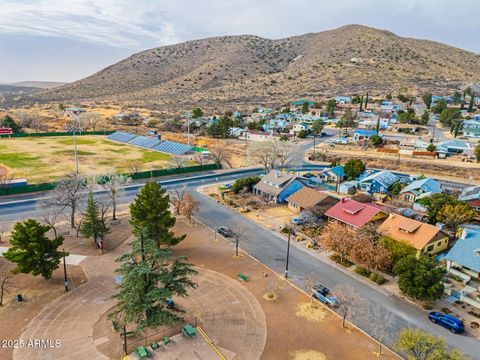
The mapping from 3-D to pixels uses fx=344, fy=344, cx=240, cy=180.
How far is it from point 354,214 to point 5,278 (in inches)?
1657

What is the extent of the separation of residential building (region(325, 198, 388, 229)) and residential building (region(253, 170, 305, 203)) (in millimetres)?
11377

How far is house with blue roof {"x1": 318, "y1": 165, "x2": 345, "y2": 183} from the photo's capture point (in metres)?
74.3

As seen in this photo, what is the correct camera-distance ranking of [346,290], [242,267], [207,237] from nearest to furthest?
1. [346,290]
2. [242,267]
3. [207,237]

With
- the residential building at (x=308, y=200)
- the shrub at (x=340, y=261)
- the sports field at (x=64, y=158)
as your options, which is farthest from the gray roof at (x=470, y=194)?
the sports field at (x=64, y=158)

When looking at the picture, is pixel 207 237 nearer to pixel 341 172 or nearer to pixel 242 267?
pixel 242 267

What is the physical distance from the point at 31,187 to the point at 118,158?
2999 centimetres

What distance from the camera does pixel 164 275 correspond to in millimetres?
27391

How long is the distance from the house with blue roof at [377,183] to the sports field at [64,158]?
47.1 meters

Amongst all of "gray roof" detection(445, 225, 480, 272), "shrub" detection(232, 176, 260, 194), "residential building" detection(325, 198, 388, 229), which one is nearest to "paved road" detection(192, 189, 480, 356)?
"residential building" detection(325, 198, 388, 229)

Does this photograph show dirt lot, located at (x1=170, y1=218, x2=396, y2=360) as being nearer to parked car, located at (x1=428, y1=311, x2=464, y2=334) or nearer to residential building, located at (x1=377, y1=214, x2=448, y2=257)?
parked car, located at (x1=428, y1=311, x2=464, y2=334)

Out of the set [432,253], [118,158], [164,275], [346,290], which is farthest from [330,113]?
[164,275]

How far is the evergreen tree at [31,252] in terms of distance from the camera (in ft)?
111

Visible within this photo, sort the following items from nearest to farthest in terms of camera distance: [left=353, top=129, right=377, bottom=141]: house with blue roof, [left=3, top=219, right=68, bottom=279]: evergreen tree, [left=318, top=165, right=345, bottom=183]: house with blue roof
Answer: [left=3, top=219, right=68, bottom=279]: evergreen tree
[left=318, top=165, right=345, bottom=183]: house with blue roof
[left=353, top=129, right=377, bottom=141]: house with blue roof

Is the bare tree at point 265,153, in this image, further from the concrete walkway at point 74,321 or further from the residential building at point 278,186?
the concrete walkway at point 74,321
